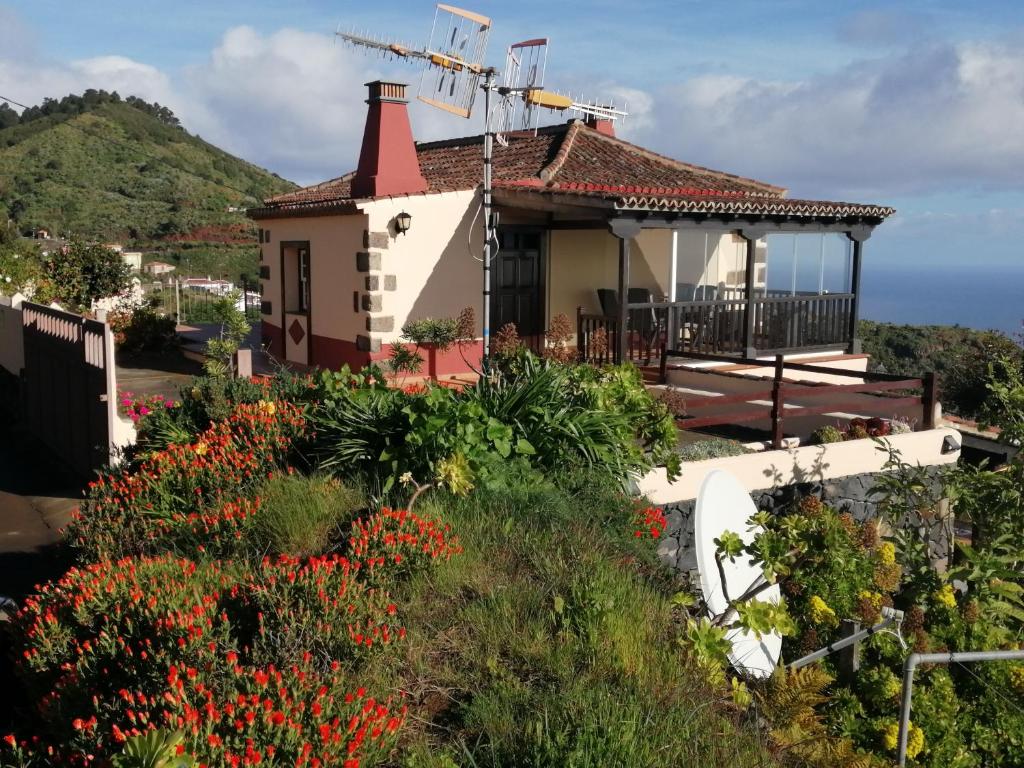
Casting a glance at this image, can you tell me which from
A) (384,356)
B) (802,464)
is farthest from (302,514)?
(384,356)

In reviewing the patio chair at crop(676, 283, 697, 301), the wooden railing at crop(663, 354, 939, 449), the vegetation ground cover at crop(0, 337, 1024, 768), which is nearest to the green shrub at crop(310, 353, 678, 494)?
the vegetation ground cover at crop(0, 337, 1024, 768)

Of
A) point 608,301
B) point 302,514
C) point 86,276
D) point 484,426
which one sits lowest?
point 302,514

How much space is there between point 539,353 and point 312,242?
3.87 metres

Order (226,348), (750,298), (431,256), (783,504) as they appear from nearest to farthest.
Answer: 1. (783,504)
2. (226,348)
3. (431,256)
4. (750,298)

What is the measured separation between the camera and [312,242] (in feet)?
48.9

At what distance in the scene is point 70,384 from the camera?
10930mm

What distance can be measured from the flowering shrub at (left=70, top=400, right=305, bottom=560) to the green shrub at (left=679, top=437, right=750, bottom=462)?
12.4 ft

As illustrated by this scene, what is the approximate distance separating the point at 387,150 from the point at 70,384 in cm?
549

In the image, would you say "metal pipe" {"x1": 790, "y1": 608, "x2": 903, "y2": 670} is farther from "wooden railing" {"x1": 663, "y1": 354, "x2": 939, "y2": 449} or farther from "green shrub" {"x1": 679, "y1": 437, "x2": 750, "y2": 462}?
"wooden railing" {"x1": 663, "y1": 354, "x2": 939, "y2": 449}

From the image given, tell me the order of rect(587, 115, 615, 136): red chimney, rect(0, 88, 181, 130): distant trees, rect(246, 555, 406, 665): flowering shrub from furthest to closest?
rect(0, 88, 181, 130): distant trees
rect(587, 115, 615, 136): red chimney
rect(246, 555, 406, 665): flowering shrub

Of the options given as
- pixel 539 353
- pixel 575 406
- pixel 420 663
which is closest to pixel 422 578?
pixel 420 663

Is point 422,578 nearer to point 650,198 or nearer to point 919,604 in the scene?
point 919,604

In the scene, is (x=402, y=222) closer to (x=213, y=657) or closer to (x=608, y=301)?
(x=608, y=301)

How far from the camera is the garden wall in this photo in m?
8.52
